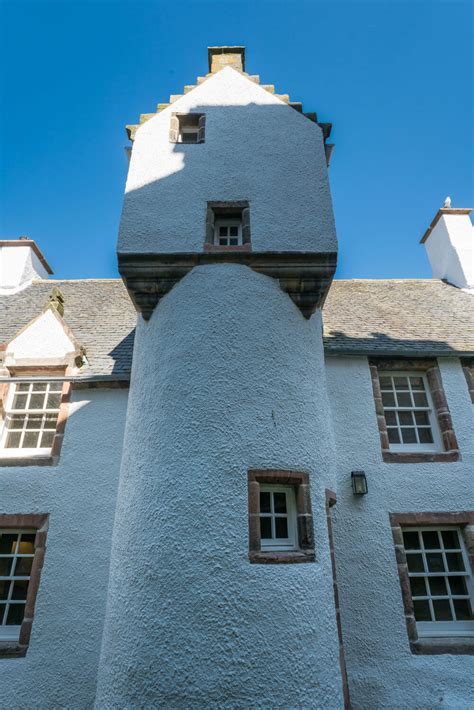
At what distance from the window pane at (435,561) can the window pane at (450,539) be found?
0.69ft

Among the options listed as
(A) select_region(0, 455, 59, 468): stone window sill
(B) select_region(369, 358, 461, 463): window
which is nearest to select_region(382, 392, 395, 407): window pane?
(B) select_region(369, 358, 461, 463): window

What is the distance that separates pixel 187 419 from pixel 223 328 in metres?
1.35

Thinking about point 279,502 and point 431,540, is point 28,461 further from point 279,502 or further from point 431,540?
point 431,540

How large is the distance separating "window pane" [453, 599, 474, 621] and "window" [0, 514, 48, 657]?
247 inches

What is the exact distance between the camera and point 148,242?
666 centimetres

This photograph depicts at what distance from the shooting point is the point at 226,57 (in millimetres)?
9312

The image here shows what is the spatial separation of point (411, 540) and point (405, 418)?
205cm

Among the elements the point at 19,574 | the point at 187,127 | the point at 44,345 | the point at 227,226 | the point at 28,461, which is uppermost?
the point at 187,127

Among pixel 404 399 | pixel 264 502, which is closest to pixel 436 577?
pixel 404 399

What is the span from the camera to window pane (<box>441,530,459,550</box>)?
22.9 ft

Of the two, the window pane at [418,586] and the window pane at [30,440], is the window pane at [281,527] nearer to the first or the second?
the window pane at [418,586]

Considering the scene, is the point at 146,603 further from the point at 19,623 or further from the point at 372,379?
the point at 372,379

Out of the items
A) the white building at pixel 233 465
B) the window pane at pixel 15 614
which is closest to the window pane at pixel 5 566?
the white building at pixel 233 465

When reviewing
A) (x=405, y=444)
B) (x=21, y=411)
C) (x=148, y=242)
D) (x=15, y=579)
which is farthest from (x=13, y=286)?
(x=405, y=444)
